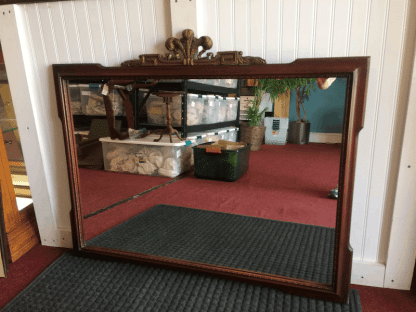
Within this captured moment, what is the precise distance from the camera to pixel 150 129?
→ 234cm

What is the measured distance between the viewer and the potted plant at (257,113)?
1385mm

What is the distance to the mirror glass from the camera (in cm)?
130

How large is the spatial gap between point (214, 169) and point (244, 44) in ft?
4.54

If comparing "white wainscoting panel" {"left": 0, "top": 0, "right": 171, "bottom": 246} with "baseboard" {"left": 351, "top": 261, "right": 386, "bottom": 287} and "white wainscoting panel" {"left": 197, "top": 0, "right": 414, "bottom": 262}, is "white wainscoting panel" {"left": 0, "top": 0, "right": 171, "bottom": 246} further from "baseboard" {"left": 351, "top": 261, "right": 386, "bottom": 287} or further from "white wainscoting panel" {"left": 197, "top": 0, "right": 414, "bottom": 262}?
"baseboard" {"left": 351, "top": 261, "right": 386, "bottom": 287}

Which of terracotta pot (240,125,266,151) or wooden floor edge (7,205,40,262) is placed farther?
terracotta pot (240,125,266,151)

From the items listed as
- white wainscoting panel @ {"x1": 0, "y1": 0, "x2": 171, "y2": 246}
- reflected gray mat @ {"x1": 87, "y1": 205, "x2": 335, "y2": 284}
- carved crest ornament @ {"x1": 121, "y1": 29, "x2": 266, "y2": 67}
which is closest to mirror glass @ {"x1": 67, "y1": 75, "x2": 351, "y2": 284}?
reflected gray mat @ {"x1": 87, "y1": 205, "x2": 335, "y2": 284}

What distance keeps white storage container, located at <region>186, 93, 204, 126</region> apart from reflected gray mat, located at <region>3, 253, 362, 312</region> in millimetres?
1420

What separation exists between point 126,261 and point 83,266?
0.19m

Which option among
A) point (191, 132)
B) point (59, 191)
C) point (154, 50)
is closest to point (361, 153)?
point (154, 50)

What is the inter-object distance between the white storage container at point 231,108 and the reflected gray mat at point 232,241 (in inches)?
32.3

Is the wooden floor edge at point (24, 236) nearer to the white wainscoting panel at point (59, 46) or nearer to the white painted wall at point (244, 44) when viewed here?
the white wainscoting panel at point (59, 46)

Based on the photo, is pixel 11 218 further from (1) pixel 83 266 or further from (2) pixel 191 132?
(2) pixel 191 132

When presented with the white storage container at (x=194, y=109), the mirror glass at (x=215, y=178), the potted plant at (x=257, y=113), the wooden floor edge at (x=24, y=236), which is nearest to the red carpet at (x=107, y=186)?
the mirror glass at (x=215, y=178)

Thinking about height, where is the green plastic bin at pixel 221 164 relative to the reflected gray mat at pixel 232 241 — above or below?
above
